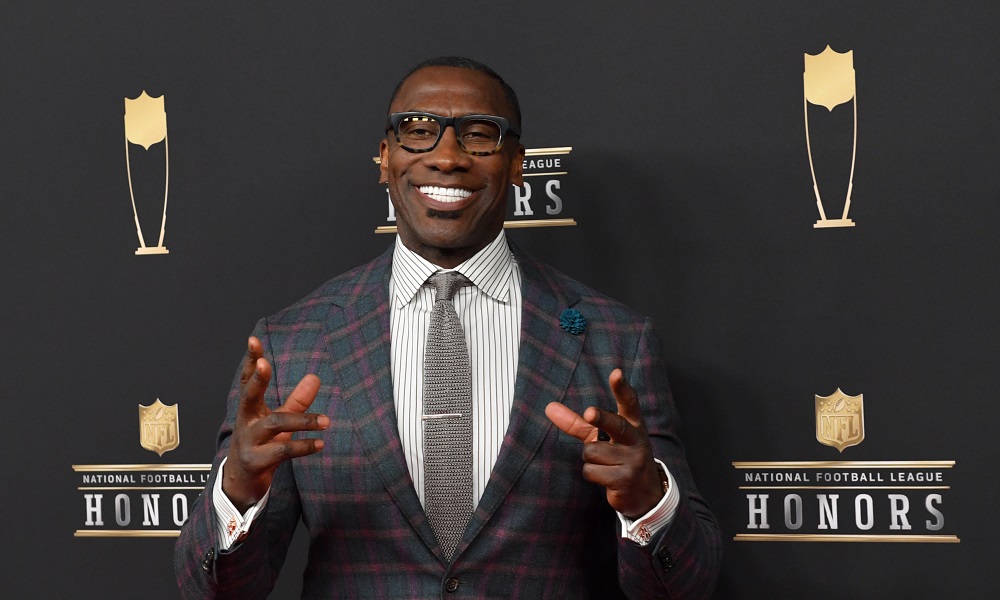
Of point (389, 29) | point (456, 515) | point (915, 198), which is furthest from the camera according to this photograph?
point (389, 29)

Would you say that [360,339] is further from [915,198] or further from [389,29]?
[915,198]

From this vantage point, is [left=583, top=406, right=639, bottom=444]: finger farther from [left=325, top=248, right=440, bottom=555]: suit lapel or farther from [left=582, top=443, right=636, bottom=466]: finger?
[left=325, top=248, right=440, bottom=555]: suit lapel

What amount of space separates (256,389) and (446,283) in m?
0.45

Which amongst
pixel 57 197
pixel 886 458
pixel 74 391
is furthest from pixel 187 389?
pixel 886 458

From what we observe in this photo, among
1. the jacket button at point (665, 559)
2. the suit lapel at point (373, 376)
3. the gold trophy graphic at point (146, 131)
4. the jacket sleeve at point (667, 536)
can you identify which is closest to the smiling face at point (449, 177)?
the suit lapel at point (373, 376)

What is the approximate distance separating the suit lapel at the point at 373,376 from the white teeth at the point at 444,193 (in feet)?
0.54

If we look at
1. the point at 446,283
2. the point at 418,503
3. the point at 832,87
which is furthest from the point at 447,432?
the point at 832,87

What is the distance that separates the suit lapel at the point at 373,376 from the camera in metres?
1.64

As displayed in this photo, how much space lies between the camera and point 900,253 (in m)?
2.09

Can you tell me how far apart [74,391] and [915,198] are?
1829mm

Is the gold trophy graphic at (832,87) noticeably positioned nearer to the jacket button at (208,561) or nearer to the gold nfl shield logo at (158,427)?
the jacket button at (208,561)

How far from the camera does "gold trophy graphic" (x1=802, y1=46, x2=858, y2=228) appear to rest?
2.10 meters

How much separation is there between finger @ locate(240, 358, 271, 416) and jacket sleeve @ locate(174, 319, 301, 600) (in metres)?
0.17

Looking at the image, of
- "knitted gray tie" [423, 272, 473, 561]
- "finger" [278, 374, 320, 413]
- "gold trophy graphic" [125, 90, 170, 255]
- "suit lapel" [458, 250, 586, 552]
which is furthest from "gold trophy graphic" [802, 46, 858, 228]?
"gold trophy graphic" [125, 90, 170, 255]
